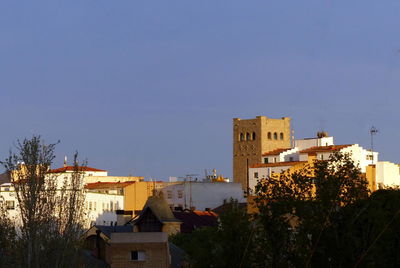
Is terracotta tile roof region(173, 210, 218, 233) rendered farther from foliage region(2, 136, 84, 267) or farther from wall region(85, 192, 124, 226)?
foliage region(2, 136, 84, 267)

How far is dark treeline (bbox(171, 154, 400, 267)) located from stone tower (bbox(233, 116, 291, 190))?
446ft

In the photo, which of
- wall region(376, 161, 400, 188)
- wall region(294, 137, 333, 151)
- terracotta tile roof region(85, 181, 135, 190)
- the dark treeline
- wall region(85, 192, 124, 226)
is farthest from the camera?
wall region(294, 137, 333, 151)

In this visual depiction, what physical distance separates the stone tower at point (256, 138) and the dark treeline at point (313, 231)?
13579 centimetres

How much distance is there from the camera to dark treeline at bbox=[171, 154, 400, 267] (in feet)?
147

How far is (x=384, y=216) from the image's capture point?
153 ft

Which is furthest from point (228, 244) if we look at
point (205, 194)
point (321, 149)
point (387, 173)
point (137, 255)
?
point (321, 149)

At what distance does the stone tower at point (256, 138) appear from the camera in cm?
18900

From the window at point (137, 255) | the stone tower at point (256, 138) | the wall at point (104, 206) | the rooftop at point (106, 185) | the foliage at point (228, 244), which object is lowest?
the window at point (137, 255)

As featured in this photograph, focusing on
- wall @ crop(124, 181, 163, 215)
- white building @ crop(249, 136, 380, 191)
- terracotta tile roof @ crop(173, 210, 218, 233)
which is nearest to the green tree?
terracotta tile roof @ crop(173, 210, 218, 233)

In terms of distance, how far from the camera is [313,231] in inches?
1805

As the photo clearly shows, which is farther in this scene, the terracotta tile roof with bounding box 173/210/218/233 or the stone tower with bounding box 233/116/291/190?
the stone tower with bounding box 233/116/291/190

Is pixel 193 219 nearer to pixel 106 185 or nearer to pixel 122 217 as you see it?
pixel 122 217

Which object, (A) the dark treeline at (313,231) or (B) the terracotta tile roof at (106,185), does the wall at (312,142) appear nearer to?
(B) the terracotta tile roof at (106,185)

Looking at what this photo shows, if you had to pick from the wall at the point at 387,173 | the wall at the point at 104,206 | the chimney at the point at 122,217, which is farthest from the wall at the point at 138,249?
the wall at the point at 387,173
